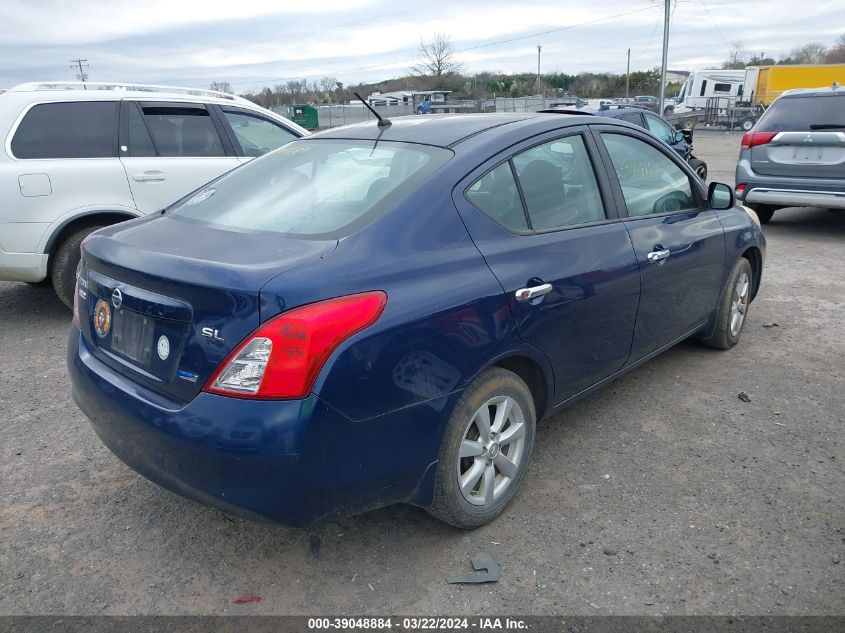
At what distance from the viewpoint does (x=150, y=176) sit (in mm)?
5832

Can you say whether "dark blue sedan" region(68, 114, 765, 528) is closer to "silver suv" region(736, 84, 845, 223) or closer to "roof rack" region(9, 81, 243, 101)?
"roof rack" region(9, 81, 243, 101)

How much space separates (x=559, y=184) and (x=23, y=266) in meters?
4.27

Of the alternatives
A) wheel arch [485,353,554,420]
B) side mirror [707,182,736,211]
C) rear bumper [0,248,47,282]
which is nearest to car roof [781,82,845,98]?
side mirror [707,182,736,211]

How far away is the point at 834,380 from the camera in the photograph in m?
4.40

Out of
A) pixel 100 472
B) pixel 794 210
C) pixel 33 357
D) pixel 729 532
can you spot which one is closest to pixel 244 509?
pixel 100 472

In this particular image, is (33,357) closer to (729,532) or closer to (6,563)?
(6,563)

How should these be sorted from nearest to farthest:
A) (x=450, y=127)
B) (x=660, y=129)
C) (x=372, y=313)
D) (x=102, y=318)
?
(x=372, y=313) → (x=102, y=318) → (x=450, y=127) → (x=660, y=129)

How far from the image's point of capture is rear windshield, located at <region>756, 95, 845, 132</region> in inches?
322

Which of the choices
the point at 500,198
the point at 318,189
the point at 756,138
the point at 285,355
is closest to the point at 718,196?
the point at 500,198

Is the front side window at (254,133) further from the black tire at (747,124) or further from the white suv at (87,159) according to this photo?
the black tire at (747,124)

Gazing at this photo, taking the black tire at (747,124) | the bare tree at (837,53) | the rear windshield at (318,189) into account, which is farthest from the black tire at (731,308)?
the bare tree at (837,53)

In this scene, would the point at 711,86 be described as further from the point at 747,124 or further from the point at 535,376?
the point at 535,376

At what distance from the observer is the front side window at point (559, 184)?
123 inches

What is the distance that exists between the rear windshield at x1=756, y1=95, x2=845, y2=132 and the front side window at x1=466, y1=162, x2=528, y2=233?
690 centimetres
